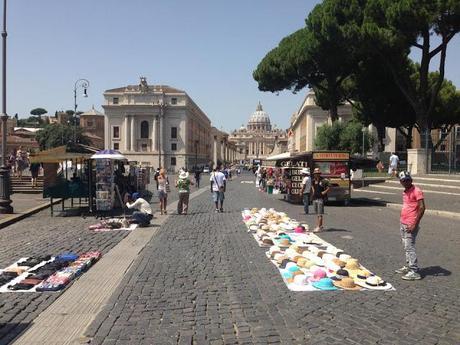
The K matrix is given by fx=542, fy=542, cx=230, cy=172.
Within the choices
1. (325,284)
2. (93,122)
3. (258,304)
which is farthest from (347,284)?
(93,122)

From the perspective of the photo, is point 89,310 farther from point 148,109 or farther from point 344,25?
point 148,109

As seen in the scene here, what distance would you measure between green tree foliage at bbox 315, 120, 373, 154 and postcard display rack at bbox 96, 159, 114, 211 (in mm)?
32732

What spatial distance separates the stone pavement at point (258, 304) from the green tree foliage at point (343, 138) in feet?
123

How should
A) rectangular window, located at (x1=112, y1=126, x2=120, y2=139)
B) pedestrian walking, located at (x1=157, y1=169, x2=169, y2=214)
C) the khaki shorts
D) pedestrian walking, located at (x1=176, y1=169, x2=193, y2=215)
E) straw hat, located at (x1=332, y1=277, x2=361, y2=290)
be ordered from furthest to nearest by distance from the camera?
rectangular window, located at (x1=112, y1=126, x2=120, y2=139) → pedestrian walking, located at (x1=157, y1=169, x2=169, y2=214) → pedestrian walking, located at (x1=176, y1=169, x2=193, y2=215) → the khaki shorts → straw hat, located at (x1=332, y1=277, x2=361, y2=290)

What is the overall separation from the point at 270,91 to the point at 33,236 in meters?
42.5

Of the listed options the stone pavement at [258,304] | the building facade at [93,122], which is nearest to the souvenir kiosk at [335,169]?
the stone pavement at [258,304]

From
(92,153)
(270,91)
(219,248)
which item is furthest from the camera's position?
(270,91)

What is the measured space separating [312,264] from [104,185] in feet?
36.0

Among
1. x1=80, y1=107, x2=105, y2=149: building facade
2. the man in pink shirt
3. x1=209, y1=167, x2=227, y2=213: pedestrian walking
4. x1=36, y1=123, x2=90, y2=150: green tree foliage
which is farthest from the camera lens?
x1=80, y1=107, x2=105, y2=149: building facade

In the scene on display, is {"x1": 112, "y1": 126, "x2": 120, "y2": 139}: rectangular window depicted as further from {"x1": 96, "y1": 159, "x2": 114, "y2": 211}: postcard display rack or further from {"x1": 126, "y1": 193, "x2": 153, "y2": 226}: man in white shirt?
{"x1": 126, "y1": 193, "x2": 153, "y2": 226}: man in white shirt

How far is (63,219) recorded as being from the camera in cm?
Result: 1636

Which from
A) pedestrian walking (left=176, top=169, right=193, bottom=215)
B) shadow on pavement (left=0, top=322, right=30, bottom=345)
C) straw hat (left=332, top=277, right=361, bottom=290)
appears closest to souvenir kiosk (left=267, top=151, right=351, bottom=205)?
pedestrian walking (left=176, top=169, right=193, bottom=215)

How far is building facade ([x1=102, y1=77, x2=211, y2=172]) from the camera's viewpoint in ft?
372

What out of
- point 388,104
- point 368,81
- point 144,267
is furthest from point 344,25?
point 144,267
